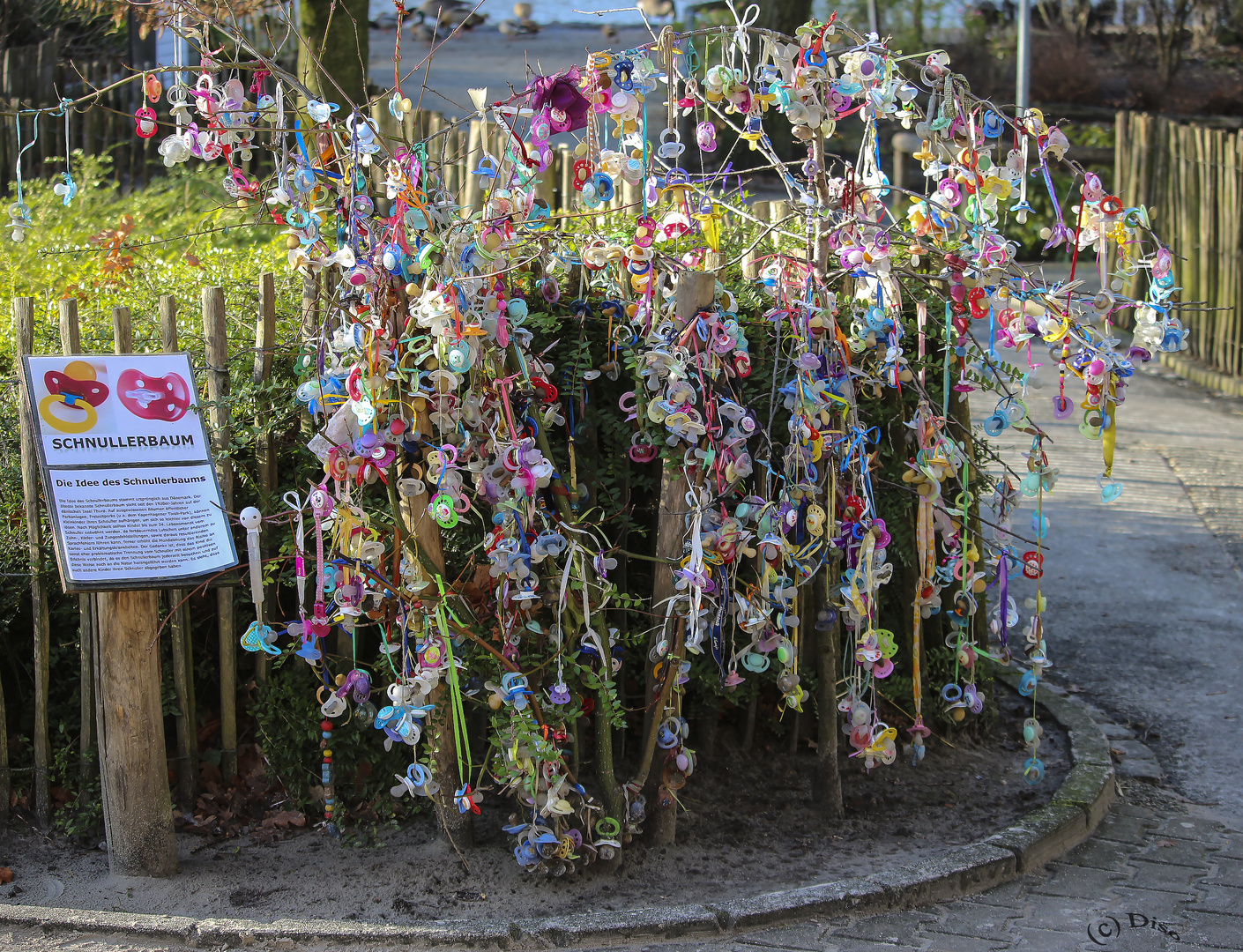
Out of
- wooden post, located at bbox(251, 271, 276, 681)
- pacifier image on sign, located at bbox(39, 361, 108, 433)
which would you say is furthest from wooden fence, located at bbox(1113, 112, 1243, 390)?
pacifier image on sign, located at bbox(39, 361, 108, 433)

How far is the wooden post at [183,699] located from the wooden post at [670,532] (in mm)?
1455

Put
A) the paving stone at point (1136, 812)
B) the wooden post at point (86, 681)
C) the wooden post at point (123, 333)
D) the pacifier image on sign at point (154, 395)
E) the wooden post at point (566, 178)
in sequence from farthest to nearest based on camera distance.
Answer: the wooden post at point (566, 178), the paving stone at point (1136, 812), the wooden post at point (86, 681), the wooden post at point (123, 333), the pacifier image on sign at point (154, 395)

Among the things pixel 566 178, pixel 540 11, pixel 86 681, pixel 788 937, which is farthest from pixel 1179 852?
pixel 540 11

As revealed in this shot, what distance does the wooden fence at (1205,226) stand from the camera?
10.0m

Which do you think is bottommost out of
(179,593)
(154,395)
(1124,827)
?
(1124,827)

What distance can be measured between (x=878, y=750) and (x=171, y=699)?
2232 millimetres

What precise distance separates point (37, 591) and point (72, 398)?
695mm

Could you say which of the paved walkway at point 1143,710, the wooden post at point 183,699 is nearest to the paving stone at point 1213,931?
the paved walkway at point 1143,710

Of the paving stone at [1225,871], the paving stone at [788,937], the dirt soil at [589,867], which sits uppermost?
the dirt soil at [589,867]

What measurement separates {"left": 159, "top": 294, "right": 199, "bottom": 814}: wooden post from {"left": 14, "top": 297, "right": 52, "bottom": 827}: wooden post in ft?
1.22

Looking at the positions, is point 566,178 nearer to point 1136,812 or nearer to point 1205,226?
point 1136,812

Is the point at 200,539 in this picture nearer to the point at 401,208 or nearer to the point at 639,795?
the point at 401,208

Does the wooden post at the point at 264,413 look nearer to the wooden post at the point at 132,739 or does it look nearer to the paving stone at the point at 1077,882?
Answer: the wooden post at the point at 132,739

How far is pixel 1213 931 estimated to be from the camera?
3.34m
